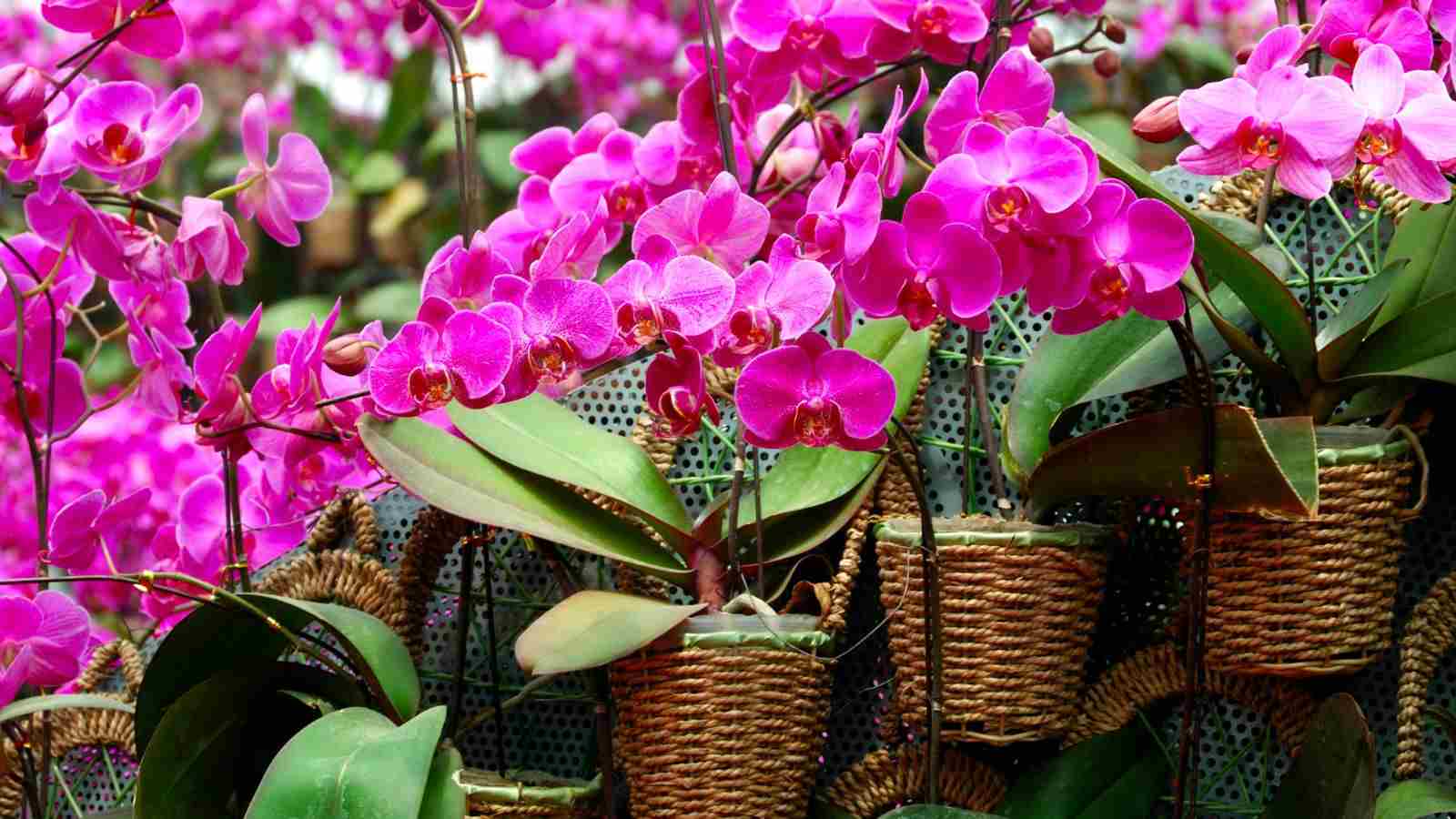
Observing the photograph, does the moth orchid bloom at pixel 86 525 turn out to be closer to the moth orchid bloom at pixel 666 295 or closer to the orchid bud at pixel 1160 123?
the moth orchid bloom at pixel 666 295

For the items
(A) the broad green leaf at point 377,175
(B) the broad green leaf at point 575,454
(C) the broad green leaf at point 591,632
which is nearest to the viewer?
(C) the broad green leaf at point 591,632

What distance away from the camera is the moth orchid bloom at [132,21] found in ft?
2.70

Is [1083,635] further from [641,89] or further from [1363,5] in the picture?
[641,89]

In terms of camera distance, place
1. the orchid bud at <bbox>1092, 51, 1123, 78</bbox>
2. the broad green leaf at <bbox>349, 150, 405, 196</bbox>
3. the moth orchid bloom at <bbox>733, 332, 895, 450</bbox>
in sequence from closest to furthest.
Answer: the moth orchid bloom at <bbox>733, 332, 895, 450</bbox> < the orchid bud at <bbox>1092, 51, 1123, 78</bbox> < the broad green leaf at <bbox>349, 150, 405, 196</bbox>

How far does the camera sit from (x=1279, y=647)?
30.8 inches

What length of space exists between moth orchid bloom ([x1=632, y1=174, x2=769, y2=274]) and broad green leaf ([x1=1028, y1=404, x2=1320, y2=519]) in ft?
0.68

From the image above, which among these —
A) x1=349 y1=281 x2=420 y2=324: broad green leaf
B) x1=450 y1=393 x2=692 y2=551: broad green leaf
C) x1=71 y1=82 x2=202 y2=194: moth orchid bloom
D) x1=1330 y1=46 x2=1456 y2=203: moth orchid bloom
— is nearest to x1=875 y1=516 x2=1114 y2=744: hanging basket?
x1=450 y1=393 x2=692 y2=551: broad green leaf

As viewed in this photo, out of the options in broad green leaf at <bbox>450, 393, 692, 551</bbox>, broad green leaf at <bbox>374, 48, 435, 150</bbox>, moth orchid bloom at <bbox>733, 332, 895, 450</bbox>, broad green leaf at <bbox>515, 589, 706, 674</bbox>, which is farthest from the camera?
broad green leaf at <bbox>374, 48, 435, 150</bbox>

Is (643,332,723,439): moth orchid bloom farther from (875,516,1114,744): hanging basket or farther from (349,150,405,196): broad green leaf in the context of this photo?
(349,150,405,196): broad green leaf

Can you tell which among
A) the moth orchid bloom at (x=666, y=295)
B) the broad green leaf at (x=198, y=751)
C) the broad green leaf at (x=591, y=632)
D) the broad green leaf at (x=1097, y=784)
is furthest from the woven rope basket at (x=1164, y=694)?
the broad green leaf at (x=198, y=751)

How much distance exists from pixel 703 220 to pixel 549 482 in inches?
8.3

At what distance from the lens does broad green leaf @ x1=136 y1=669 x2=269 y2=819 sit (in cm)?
Answer: 81

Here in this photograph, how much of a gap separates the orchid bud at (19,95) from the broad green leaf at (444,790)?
398 mm

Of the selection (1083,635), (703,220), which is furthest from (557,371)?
(1083,635)
